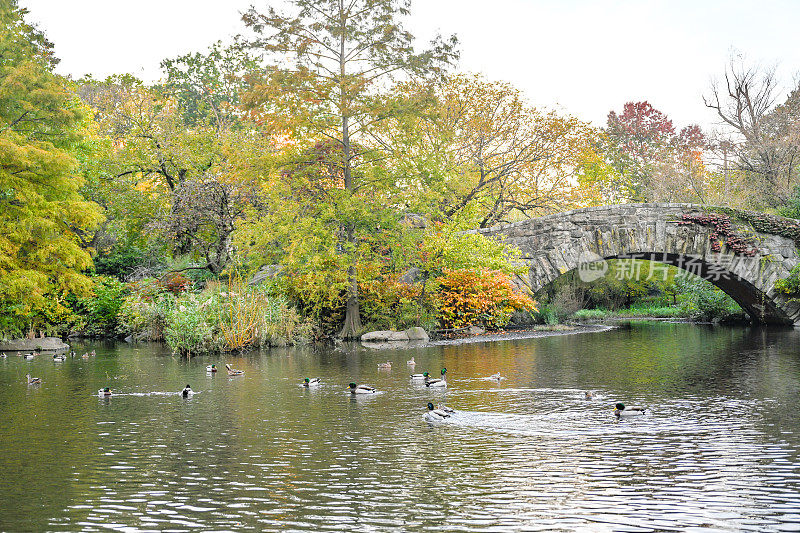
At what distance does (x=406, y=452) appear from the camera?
287 inches

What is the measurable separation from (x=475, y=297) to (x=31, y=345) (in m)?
12.7

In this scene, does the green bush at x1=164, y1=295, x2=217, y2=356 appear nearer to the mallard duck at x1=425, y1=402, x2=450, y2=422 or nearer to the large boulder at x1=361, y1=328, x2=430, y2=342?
the large boulder at x1=361, y1=328, x2=430, y2=342

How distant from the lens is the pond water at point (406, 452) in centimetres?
530

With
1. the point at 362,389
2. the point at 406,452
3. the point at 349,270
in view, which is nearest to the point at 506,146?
the point at 349,270

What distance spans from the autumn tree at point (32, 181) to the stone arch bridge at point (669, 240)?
40.6 ft

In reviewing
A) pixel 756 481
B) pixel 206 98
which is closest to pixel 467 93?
pixel 206 98

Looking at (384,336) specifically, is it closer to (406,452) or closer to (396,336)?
(396,336)

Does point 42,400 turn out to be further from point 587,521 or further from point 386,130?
point 386,130

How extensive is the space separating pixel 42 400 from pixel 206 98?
38.0m

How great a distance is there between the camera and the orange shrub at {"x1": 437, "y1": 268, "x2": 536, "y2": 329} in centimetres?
2328

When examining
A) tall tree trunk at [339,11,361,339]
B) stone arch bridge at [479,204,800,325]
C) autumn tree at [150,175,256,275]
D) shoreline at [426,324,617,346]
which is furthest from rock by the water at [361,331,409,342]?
autumn tree at [150,175,256,275]

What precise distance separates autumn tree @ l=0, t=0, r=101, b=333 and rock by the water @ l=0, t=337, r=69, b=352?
45 cm

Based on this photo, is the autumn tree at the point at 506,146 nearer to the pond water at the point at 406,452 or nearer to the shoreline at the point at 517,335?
the shoreline at the point at 517,335

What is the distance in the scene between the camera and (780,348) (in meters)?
17.7
